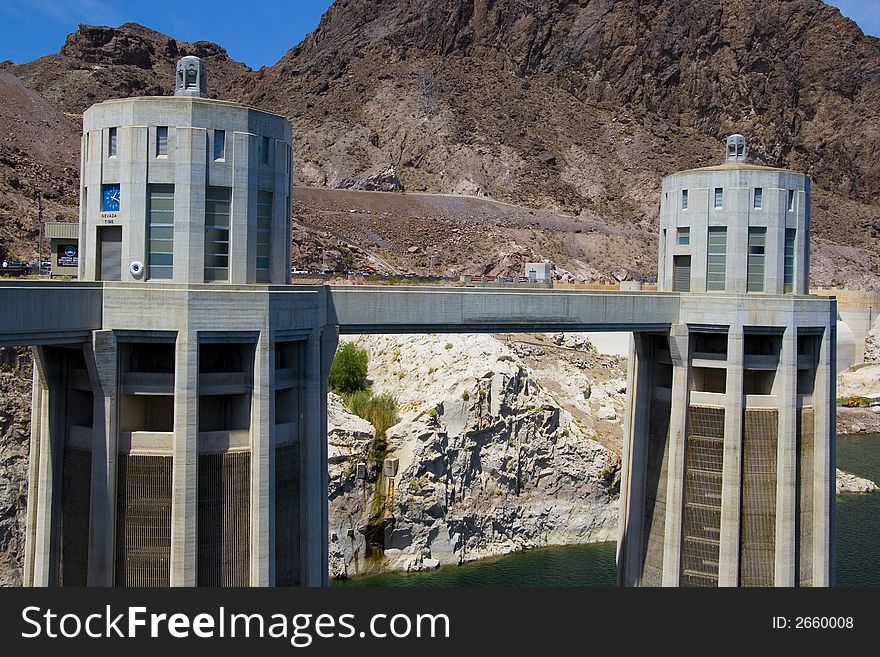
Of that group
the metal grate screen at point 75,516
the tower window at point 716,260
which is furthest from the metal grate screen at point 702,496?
the metal grate screen at point 75,516

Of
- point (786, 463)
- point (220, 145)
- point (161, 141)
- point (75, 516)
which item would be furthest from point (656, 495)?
point (161, 141)

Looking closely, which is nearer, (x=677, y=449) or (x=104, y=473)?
(x=104, y=473)

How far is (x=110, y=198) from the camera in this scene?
72.1ft

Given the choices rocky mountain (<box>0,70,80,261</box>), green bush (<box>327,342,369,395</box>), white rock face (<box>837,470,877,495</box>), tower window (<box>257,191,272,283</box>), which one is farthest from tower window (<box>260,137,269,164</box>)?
white rock face (<box>837,470,877,495</box>)

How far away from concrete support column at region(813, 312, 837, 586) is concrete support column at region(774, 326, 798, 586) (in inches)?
47.2

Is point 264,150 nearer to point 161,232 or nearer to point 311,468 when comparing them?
point 161,232

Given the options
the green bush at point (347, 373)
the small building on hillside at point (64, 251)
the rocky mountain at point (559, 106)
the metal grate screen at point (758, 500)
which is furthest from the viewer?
the rocky mountain at point (559, 106)

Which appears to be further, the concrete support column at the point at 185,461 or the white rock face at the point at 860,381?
the white rock face at the point at 860,381

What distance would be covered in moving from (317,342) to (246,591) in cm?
647

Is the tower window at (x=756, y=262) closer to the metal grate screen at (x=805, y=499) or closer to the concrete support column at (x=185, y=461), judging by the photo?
the metal grate screen at (x=805, y=499)

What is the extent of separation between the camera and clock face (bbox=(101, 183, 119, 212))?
21875mm

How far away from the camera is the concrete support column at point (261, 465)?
71.3 feet

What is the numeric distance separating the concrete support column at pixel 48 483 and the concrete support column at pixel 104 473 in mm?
1576

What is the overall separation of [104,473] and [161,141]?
787cm
